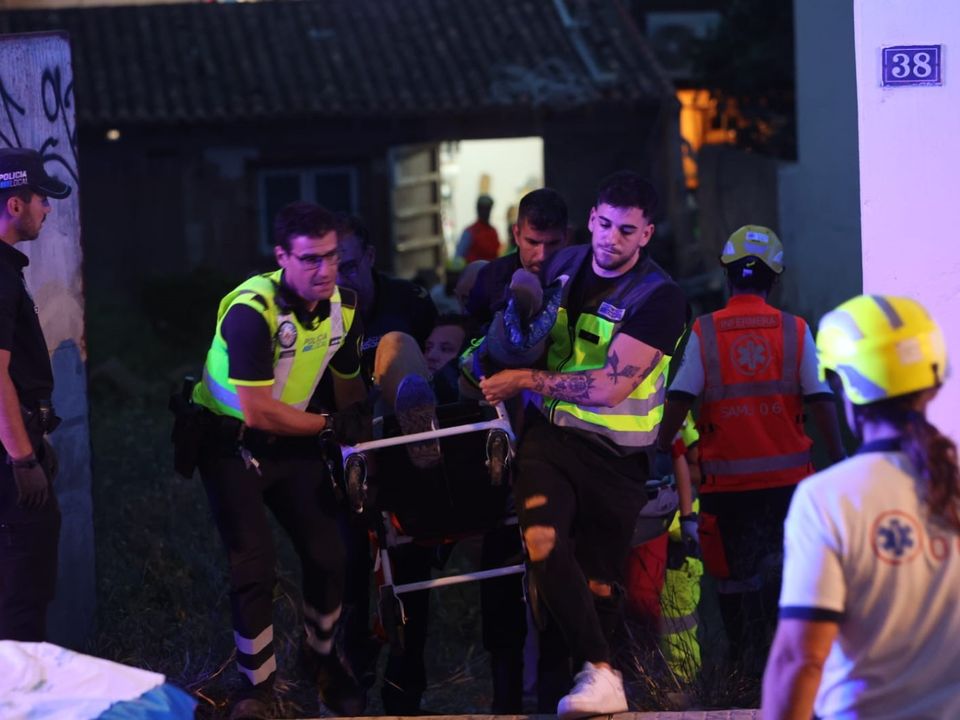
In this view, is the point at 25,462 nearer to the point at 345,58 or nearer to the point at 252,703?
the point at 252,703

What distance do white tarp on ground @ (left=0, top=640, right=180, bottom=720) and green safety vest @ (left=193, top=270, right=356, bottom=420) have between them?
43.5 inches

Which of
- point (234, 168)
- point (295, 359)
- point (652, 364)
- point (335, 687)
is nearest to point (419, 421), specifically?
point (295, 359)

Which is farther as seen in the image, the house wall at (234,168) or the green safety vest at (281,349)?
the house wall at (234,168)

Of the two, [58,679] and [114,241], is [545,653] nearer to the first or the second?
[58,679]

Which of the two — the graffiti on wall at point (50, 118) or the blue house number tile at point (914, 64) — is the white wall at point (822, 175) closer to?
the blue house number tile at point (914, 64)

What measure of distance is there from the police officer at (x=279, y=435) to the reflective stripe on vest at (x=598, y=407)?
0.69 m

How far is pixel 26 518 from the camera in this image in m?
5.09

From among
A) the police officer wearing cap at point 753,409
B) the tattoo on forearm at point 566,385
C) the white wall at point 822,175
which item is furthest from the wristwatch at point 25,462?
the white wall at point 822,175

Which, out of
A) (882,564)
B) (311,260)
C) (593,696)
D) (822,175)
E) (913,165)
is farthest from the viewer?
(822,175)

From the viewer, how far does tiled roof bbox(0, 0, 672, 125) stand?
1898 centimetres

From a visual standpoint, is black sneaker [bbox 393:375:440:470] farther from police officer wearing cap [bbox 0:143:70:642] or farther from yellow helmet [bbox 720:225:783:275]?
yellow helmet [bbox 720:225:783:275]

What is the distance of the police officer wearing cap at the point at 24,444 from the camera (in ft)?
16.4

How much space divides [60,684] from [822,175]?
1215 centimetres

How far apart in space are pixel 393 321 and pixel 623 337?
1370 millimetres
